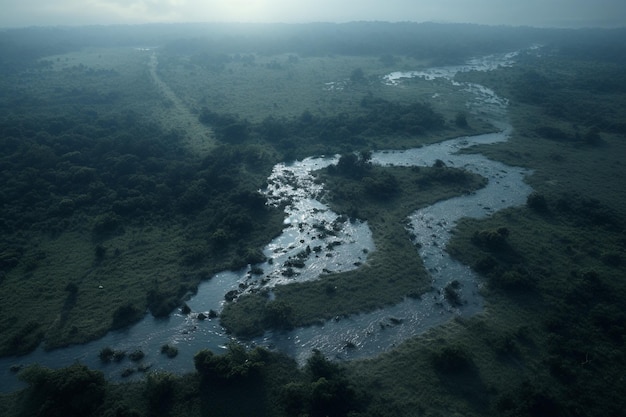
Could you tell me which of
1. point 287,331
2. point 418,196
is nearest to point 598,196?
point 418,196

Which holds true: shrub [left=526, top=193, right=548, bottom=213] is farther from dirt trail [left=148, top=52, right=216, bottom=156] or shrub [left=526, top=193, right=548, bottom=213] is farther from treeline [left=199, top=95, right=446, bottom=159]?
dirt trail [left=148, top=52, right=216, bottom=156]

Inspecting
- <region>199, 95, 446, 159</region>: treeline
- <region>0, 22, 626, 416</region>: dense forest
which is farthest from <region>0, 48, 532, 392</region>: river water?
<region>199, 95, 446, 159</region>: treeline

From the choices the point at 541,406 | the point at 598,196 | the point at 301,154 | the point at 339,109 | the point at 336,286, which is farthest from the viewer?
the point at 339,109

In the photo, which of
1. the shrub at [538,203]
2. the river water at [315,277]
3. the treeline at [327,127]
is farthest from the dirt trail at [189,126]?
the shrub at [538,203]

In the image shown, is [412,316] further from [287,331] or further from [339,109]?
[339,109]

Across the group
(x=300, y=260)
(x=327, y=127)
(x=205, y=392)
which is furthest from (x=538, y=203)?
(x=205, y=392)

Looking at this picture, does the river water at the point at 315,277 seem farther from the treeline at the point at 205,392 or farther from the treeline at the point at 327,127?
the treeline at the point at 327,127
